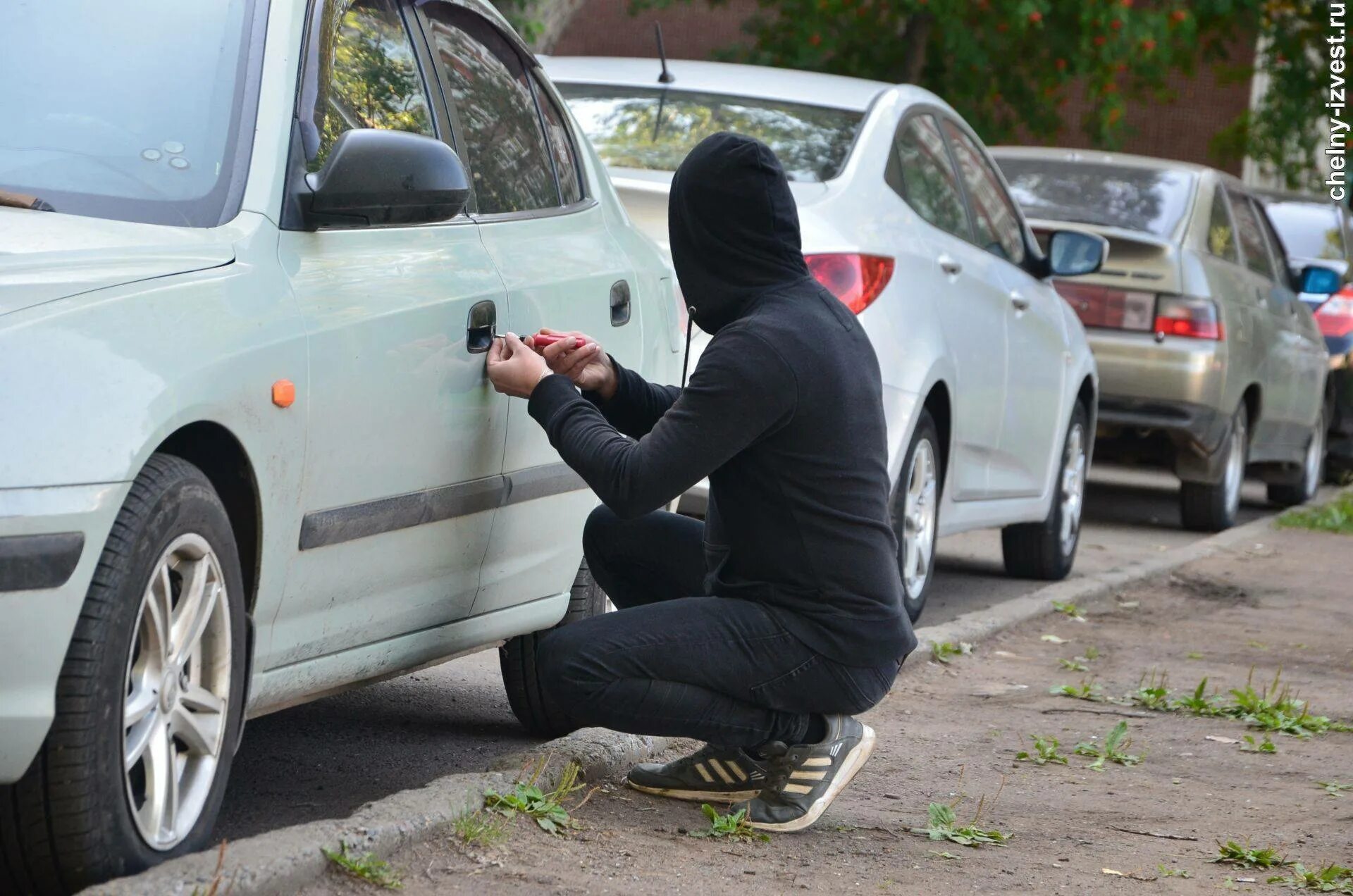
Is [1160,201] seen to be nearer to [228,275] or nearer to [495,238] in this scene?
[495,238]

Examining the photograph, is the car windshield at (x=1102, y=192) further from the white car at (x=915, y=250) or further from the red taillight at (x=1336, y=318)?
the red taillight at (x=1336, y=318)

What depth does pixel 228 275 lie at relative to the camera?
3.17m

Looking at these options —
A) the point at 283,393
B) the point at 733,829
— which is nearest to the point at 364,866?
the point at 283,393

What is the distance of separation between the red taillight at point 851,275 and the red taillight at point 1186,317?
3937 millimetres

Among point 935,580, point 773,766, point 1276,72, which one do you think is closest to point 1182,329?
point 935,580

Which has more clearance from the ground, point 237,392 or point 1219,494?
point 237,392

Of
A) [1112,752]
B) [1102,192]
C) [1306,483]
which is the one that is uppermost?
[1102,192]

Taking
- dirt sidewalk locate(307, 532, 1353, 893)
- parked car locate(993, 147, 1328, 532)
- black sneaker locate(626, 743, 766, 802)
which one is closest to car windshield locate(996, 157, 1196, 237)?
parked car locate(993, 147, 1328, 532)

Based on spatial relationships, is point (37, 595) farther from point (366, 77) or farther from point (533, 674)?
point (533, 674)

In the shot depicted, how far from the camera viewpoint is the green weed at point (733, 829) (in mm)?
3879

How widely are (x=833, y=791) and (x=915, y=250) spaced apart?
9.14 ft

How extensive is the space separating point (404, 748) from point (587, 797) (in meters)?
0.85

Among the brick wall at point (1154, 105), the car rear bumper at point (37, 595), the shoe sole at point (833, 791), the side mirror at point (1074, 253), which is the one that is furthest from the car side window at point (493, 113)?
the brick wall at point (1154, 105)

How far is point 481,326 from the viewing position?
12.7 feet
